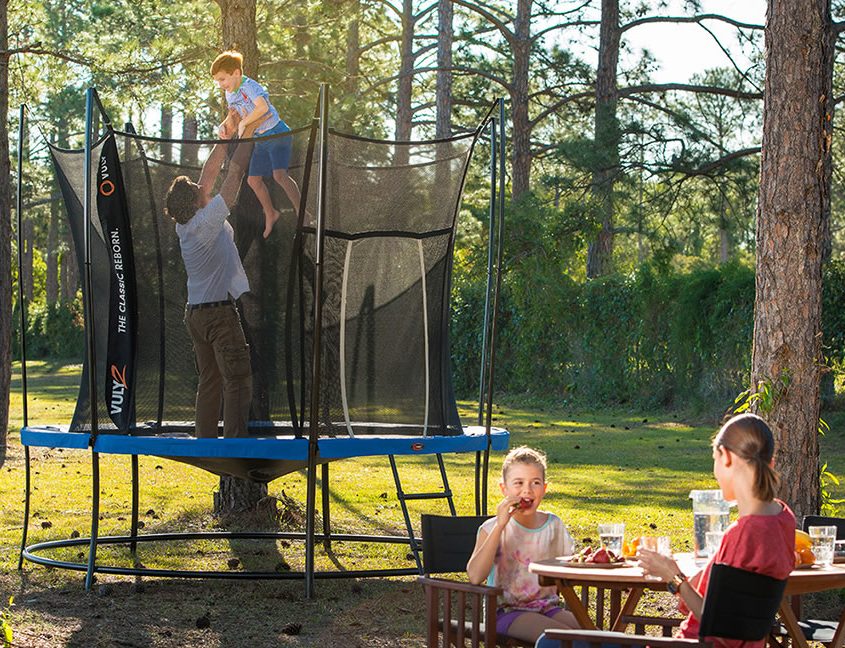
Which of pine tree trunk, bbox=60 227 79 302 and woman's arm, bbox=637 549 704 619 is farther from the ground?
pine tree trunk, bbox=60 227 79 302

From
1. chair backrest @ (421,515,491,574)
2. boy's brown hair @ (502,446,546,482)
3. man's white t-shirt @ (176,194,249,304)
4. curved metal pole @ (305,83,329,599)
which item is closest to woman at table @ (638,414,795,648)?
boy's brown hair @ (502,446,546,482)

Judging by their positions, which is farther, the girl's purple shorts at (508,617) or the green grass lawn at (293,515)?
the green grass lawn at (293,515)

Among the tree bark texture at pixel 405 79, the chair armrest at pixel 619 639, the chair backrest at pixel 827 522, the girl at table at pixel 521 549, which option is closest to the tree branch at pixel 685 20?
the tree bark texture at pixel 405 79

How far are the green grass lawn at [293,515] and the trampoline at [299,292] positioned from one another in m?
0.40

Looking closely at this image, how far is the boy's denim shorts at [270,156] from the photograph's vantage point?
816 cm

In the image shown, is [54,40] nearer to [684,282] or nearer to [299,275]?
[684,282]

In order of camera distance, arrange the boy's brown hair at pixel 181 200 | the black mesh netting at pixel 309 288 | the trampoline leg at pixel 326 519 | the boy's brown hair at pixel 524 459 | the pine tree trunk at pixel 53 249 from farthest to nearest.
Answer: the pine tree trunk at pixel 53 249
the trampoline leg at pixel 326 519
the black mesh netting at pixel 309 288
the boy's brown hair at pixel 181 200
the boy's brown hair at pixel 524 459

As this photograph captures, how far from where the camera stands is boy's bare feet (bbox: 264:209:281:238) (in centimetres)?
847

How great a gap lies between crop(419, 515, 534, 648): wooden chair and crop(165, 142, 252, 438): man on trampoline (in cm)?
286

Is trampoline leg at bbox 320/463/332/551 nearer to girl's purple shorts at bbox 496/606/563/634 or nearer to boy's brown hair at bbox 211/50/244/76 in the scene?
boy's brown hair at bbox 211/50/244/76

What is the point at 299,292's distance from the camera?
8.63m

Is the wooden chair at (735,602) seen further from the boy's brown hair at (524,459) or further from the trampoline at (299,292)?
the trampoline at (299,292)

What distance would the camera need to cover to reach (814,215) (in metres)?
7.28

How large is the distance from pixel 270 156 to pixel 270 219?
0.45 metres
